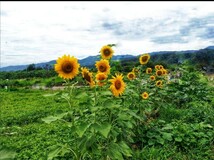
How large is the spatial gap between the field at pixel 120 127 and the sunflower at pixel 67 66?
9cm

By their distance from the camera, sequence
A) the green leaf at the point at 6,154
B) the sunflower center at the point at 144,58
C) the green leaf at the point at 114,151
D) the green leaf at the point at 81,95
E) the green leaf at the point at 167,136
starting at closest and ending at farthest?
1. the green leaf at the point at 6,154
2. the green leaf at the point at 81,95
3. the green leaf at the point at 114,151
4. the green leaf at the point at 167,136
5. the sunflower center at the point at 144,58

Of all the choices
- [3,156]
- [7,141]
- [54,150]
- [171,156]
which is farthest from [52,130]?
[3,156]

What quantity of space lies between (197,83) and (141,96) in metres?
3.79

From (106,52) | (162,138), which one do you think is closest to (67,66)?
(106,52)

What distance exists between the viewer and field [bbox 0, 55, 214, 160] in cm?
276

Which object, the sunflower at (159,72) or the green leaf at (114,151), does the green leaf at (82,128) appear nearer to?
the green leaf at (114,151)

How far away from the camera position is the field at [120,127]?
2.76 meters

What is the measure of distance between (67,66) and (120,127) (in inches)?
48.4

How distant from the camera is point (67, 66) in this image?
270 centimetres

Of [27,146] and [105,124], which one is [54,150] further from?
[27,146]

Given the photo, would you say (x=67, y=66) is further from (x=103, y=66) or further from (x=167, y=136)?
(x=167, y=136)

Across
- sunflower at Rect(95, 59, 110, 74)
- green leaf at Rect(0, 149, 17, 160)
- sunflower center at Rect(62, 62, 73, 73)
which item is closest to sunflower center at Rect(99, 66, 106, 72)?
sunflower at Rect(95, 59, 110, 74)

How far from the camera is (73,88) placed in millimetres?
2803

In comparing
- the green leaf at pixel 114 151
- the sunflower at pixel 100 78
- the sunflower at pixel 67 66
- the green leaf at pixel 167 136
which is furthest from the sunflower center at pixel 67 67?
the green leaf at pixel 167 136
